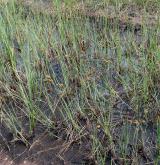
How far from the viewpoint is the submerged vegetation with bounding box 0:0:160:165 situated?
229 centimetres

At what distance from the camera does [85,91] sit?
2.67 metres

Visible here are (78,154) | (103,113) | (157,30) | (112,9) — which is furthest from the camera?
(112,9)

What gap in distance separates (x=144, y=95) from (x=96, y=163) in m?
0.65

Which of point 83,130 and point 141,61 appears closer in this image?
point 83,130

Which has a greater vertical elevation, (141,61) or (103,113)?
(141,61)

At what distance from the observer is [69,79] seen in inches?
115

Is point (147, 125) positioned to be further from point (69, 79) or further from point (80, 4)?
point (80, 4)

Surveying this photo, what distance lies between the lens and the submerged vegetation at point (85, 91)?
7.52 ft

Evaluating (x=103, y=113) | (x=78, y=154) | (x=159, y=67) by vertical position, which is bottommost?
(x=78, y=154)

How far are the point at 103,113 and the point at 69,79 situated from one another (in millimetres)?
566

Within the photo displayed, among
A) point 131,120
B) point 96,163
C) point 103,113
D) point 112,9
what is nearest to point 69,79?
point 103,113

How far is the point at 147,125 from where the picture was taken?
2398 millimetres

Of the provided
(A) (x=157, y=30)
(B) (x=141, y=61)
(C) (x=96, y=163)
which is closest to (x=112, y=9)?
(A) (x=157, y=30)

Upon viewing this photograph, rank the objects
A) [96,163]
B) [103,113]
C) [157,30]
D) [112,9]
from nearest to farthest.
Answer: [96,163], [103,113], [157,30], [112,9]
